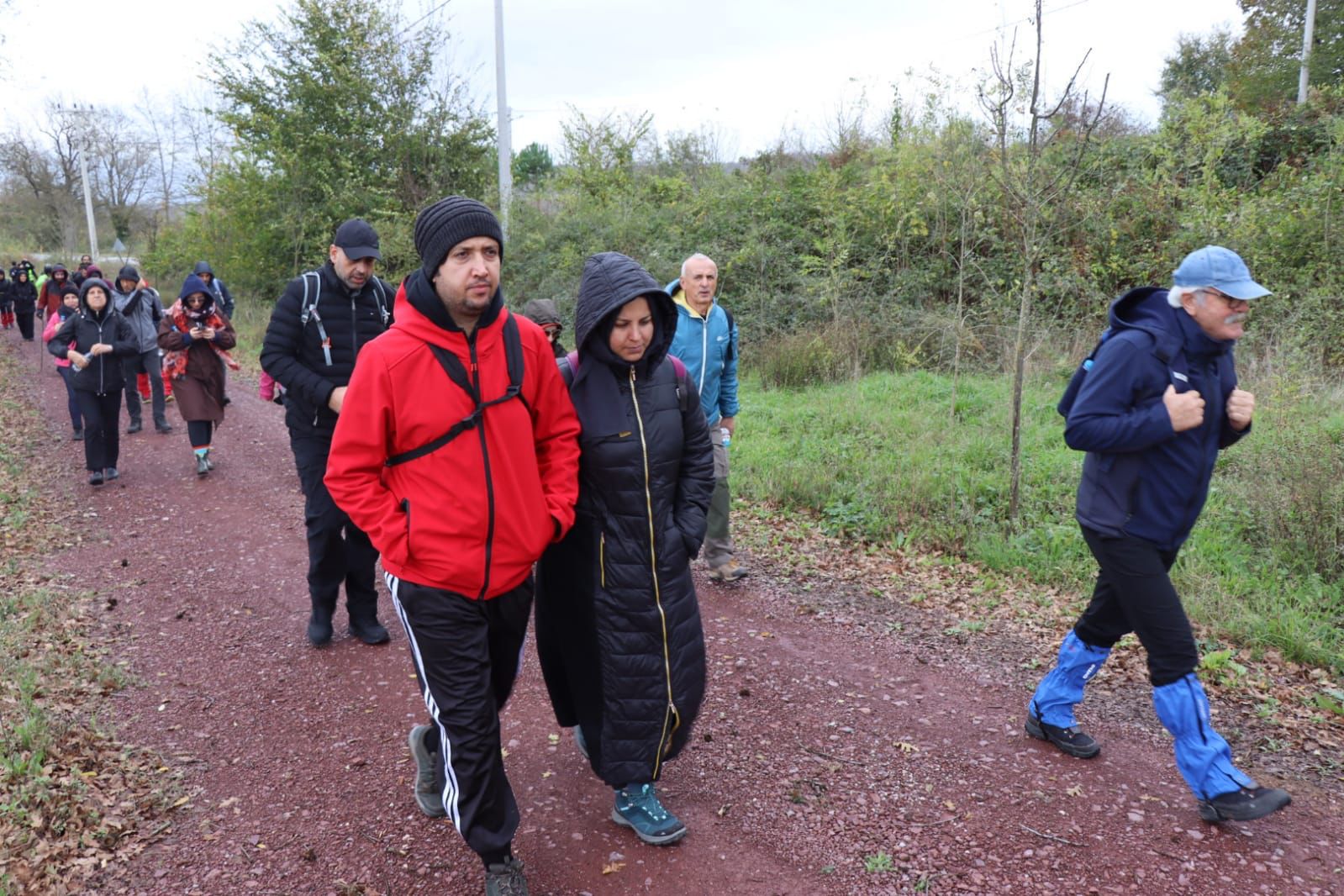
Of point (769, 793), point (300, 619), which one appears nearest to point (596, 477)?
point (769, 793)

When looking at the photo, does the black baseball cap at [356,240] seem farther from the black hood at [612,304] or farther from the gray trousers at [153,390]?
the gray trousers at [153,390]

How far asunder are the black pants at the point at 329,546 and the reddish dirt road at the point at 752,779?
1.07ft

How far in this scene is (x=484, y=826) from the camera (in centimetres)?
304

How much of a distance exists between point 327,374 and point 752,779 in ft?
10.7

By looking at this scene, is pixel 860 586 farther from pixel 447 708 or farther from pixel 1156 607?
pixel 447 708

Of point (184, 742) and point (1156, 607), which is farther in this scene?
point (184, 742)

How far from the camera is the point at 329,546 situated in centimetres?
528

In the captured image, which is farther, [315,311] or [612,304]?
[315,311]

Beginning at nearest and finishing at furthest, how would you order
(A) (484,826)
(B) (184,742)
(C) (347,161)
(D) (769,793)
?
(A) (484,826)
(D) (769,793)
(B) (184,742)
(C) (347,161)

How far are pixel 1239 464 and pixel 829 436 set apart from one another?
3.74 meters

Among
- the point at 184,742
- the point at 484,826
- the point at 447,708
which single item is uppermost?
the point at 447,708

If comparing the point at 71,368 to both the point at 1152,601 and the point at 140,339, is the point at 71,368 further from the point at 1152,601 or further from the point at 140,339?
the point at 1152,601

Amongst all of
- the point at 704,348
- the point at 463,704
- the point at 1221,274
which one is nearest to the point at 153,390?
the point at 704,348

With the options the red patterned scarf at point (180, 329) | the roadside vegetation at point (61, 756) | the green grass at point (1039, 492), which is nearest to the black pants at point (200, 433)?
the red patterned scarf at point (180, 329)
